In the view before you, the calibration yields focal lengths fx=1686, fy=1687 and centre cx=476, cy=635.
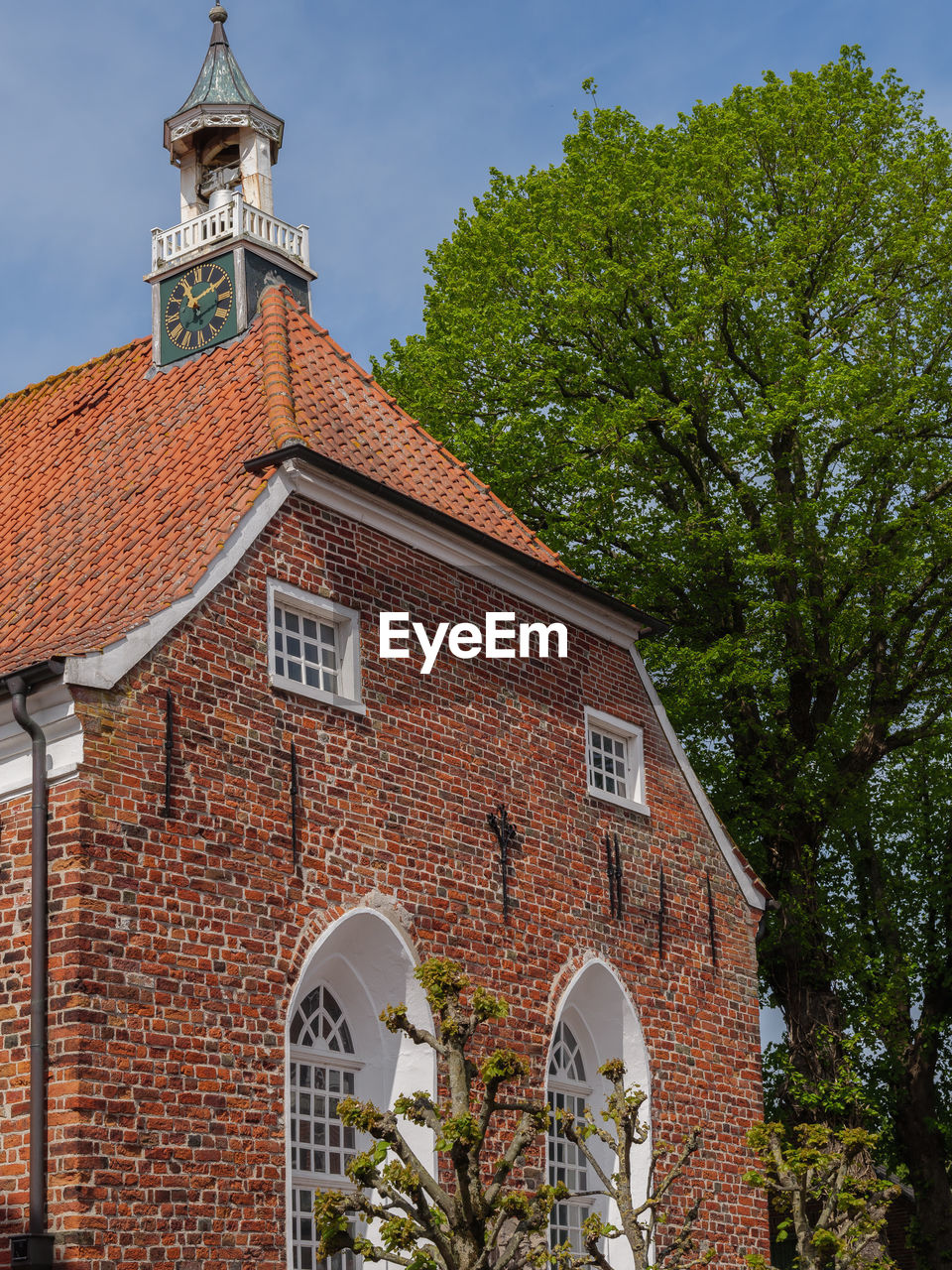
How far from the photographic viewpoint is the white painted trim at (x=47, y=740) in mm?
10766

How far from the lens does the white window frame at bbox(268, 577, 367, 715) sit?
496 inches

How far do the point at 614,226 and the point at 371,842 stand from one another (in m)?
11.1

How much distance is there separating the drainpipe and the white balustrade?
6.92 meters

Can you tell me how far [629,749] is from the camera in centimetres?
1711

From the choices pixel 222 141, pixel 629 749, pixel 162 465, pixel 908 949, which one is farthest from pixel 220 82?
pixel 908 949

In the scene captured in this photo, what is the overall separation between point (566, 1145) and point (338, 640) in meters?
5.20

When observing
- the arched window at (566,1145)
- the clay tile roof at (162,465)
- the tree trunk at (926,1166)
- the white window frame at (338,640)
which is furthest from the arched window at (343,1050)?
the tree trunk at (926,1166)

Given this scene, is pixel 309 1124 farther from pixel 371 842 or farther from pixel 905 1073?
pixel 905 1073

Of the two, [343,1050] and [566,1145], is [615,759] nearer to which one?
[566,1145]

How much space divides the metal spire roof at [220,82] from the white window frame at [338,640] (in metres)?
6.81

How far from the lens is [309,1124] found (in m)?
12.3

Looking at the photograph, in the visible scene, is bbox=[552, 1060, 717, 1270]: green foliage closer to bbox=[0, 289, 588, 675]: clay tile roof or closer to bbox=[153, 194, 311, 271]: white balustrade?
bbox=[0, 289, 588, 675]: clay tile roof

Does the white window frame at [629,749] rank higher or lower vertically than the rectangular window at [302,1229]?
higher

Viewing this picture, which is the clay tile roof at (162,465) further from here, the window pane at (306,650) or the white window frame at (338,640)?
the window pane at (306,650)
